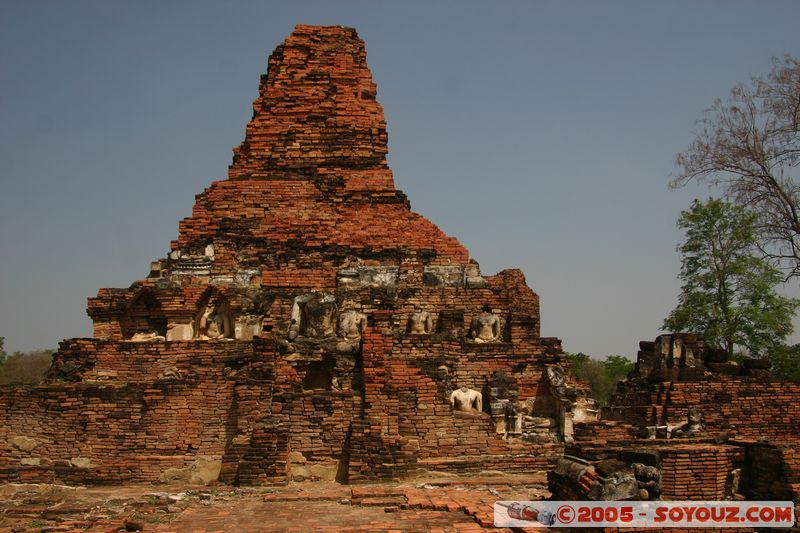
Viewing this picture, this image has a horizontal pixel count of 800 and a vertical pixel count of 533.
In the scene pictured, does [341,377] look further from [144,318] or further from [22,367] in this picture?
[22,367]

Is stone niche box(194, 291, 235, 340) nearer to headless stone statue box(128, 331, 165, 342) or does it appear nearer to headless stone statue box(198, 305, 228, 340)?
headless stone statue box(198, 305, 228, 340)

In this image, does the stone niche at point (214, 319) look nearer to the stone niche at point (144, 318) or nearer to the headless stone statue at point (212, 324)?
the headless stone statue at point (212, 324)

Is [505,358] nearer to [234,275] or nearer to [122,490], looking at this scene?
→ [234,275]

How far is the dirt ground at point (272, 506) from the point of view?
8852 millimetres

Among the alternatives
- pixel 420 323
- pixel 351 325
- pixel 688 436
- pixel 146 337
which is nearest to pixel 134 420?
pixel 146 337

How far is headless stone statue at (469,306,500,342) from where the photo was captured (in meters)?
14.6

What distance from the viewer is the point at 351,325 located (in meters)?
14.3

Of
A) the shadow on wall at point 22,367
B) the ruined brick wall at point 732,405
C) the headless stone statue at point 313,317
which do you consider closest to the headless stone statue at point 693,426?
the ruined brick wall at point 732,405

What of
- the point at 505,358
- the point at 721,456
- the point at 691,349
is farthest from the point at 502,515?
the point at 691,349

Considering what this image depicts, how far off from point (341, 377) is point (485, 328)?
2.67 meters

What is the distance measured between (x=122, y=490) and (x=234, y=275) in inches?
193

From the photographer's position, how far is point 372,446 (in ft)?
39.8

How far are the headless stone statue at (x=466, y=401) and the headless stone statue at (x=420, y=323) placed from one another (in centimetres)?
162

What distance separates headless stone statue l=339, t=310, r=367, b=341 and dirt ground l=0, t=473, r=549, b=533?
288 cm
